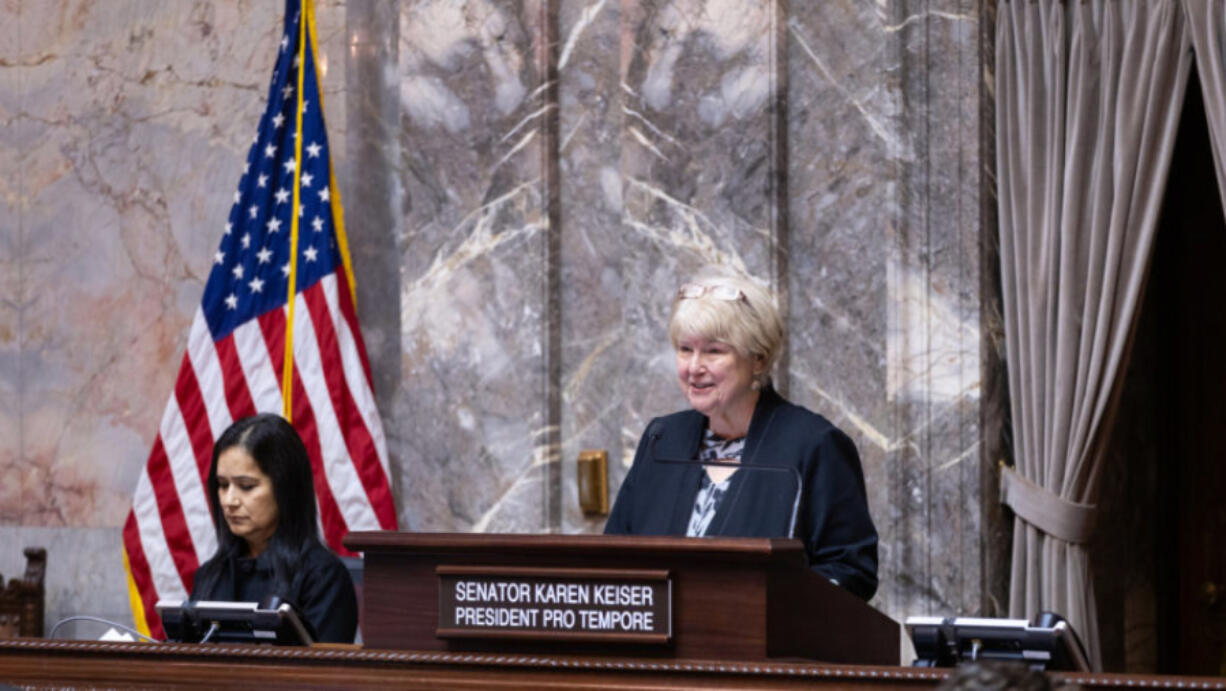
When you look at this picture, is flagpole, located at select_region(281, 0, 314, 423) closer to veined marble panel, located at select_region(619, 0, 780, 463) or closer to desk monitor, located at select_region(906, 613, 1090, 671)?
veined marble panel, located at select_region(619, 0, 780, 463)

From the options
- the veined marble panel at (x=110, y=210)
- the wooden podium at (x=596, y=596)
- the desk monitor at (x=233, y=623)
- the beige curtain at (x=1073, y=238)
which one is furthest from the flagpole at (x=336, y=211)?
the wooden podium at (x=596, y=596)

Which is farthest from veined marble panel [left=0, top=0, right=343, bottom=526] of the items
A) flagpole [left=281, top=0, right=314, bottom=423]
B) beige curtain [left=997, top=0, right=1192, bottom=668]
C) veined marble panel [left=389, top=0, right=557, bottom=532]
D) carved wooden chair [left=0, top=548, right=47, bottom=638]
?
beige curtain [left=997, top=0, right=1192, bottom=668]

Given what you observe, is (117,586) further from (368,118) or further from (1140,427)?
(1140,427)

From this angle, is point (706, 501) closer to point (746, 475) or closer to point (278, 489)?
point (746, 475)

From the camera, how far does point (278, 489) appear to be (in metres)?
4.69

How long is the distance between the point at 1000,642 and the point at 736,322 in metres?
1.18

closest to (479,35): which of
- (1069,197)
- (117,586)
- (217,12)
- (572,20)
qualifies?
(572,20)

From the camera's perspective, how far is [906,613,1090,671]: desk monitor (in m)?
3.13

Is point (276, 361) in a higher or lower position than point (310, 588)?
higher

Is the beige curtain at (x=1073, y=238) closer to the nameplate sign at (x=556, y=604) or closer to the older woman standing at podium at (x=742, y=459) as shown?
the older woman standing at podium at (x=742, y=459)

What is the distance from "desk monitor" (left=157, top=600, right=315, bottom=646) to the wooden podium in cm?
26

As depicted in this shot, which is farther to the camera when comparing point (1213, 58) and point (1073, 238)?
point (1073, 238)

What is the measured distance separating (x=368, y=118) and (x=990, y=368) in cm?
274

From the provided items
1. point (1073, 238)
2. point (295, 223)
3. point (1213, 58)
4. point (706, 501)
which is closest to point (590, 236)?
point (295, 223)
